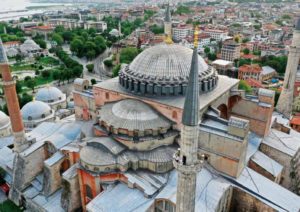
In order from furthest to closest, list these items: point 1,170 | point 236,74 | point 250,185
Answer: point 236,74 → point 1,170 → point 250,185

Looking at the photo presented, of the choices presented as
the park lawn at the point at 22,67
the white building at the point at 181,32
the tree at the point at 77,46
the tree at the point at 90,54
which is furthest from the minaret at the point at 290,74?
the white building at the point at 181,32

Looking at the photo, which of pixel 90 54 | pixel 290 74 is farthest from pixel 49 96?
pixel 90 54

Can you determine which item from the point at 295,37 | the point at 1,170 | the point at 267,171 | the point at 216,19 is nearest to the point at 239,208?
the point at 267,171

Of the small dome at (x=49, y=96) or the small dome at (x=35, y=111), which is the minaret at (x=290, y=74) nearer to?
the small dome at (x=35, y=111)

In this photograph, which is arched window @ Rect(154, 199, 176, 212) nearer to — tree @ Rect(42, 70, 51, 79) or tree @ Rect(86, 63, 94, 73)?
tree @ Rect(42, 70, 51, 79)

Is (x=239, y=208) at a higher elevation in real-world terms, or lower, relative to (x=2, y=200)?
higher

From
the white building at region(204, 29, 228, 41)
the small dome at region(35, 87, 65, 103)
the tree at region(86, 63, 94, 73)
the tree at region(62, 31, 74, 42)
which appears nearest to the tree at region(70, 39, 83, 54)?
the tree at region(86, 63, 94, 73)

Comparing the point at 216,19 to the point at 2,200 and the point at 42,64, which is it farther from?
the point at 2,200
